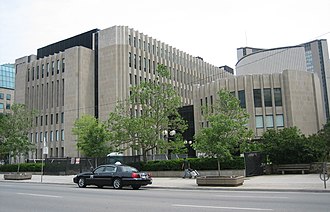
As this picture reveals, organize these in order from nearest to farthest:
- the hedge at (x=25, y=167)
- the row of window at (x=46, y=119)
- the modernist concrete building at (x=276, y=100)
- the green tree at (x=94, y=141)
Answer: the green tree at (x=94, y=141), the hedge at (x=25, y=167), the modernist concrete building at (x=276, y=100), the row of window at (x=46, y=119)

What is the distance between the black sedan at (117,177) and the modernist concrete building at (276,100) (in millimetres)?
32640

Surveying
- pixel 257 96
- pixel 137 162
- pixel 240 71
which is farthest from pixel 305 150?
pixel 240 71

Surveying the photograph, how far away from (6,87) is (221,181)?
10977 centimetres

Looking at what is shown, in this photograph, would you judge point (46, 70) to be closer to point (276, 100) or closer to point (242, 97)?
point (242, 97)

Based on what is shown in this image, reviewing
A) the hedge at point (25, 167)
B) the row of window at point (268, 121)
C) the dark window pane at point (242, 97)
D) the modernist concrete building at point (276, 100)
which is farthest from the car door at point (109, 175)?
the row of window at point (268, 121)

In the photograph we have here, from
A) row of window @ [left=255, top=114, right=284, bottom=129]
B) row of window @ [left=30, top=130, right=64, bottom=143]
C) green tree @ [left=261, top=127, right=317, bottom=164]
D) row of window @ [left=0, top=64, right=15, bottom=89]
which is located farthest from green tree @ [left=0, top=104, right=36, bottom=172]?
row of window @ [left=0, top=64, right=15, bottom=89]

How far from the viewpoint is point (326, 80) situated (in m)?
92.4

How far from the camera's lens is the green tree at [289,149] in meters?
28.6

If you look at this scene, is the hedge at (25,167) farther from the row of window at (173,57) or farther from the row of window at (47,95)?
the row of window at (173,57)

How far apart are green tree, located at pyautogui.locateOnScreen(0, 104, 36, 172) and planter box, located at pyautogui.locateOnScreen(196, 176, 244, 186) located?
27.8 meters

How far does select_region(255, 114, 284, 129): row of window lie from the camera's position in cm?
4934

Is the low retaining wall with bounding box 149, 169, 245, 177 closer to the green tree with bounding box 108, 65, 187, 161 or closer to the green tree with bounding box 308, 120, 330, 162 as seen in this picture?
the green tree with bounding box 108, 65, 187, 161

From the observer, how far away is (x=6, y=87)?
11388 cm

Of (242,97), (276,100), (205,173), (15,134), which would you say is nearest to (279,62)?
(276,100)
